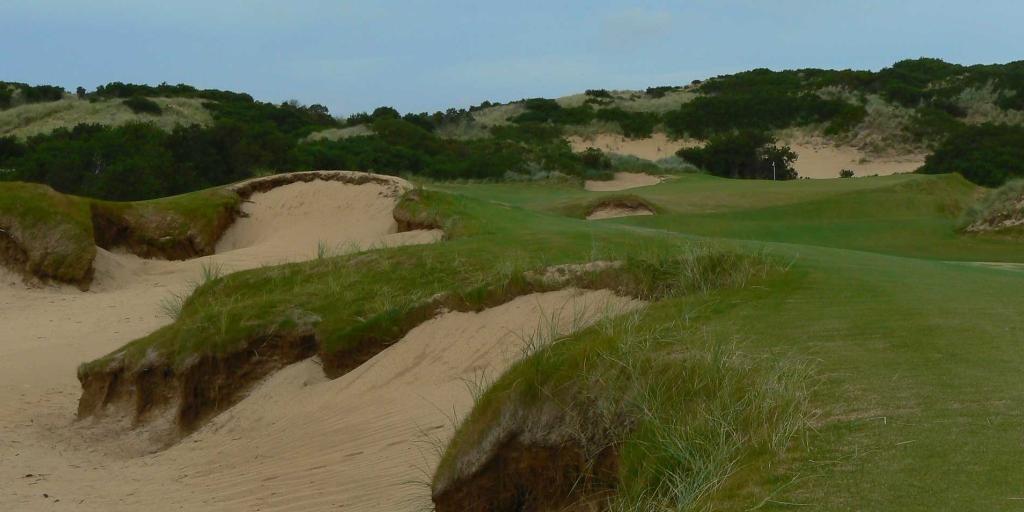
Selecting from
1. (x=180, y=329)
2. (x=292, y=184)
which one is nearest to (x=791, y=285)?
(x=180, y=329)

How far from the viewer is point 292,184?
20.7m

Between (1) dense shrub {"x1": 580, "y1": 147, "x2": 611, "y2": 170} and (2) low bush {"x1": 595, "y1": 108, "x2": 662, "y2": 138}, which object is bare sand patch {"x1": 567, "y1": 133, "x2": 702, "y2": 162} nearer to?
(2) low bush {"x1": 595, "y1": 108, "x2": 662, "y2": 138}

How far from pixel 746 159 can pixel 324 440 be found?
124ft

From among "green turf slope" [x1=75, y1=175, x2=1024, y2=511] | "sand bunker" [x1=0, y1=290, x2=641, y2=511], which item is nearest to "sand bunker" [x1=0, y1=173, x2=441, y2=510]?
"sand bunker" [x1=0, y1=290, x2=641, y2=511]

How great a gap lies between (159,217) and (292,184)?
10.2ft

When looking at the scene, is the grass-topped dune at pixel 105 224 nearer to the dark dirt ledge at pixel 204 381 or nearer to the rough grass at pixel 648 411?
the dark dirt ledge at pixel 204 381

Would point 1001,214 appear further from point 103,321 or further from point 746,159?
point 746,159

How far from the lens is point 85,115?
4678 cm

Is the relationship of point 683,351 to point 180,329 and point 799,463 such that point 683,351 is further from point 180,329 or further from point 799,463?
point 180,329

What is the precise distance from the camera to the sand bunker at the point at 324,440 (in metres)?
6.79

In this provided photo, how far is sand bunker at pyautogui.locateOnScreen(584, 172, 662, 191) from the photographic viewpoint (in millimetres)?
36219

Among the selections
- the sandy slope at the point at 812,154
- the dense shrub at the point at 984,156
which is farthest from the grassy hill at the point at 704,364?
the sandy slope at the point at 812,154

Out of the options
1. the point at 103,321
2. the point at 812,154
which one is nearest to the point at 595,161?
the point at 812,154

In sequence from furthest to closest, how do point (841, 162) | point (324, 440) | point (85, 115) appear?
1. point (841, 162)
2. point (85, 115)
3. point (324, 440)
